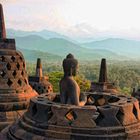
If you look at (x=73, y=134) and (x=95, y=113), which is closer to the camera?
(x=73, y=134)

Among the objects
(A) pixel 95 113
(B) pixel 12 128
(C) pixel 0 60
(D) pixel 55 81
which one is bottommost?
(D) pixel 55 81

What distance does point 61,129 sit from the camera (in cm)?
731

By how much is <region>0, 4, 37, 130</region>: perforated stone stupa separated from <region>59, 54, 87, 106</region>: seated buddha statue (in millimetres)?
4308

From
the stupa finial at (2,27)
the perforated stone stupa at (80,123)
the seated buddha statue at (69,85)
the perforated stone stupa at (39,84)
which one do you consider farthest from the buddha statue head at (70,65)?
the perforated stone stupa at (39,84)

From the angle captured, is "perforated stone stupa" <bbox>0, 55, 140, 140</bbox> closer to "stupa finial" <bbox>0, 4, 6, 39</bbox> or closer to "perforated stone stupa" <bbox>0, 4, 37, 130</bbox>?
"perforated stone stupa" <bbox>0, 4, 37, 130</bbox>

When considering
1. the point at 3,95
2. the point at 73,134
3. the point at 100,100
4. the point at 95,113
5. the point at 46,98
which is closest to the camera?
the point at 73,134

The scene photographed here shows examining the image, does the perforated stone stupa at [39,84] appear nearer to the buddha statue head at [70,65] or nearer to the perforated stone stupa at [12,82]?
the perforated stone stupa at [12,82]

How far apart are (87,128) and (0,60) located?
272 inches

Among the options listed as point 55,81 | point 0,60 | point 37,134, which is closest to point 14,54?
point 0,60

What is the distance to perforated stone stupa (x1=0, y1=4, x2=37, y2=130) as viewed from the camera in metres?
12.7

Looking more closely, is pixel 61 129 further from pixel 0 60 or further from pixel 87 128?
pixel 0 60

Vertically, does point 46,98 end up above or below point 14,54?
below

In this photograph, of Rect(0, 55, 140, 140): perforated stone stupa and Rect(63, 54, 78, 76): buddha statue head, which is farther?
Rect(63, 54, 78, 76): buddha statue head

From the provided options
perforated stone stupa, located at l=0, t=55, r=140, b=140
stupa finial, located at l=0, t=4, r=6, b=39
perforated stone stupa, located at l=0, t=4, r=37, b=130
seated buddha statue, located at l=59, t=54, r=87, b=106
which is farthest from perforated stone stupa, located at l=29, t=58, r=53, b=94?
perforated stone stupa, located at l=0, t=55, r=140, b=140
